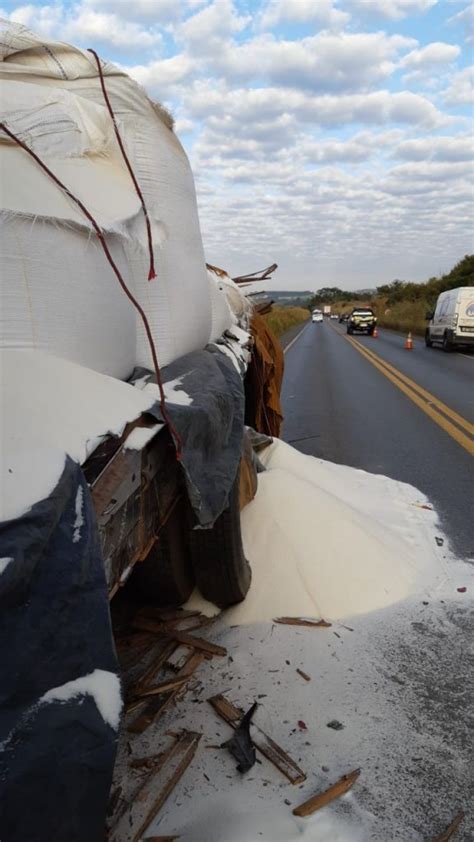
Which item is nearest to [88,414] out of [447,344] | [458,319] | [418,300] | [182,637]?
[182,637]

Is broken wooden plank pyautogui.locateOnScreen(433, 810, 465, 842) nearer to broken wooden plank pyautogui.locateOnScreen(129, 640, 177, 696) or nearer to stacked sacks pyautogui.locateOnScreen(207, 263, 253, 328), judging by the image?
broken wooden plank pyautogui.locateOnScreen(129, 640, 177, 696)

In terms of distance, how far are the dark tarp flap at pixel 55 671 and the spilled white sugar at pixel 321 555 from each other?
67.6 inches

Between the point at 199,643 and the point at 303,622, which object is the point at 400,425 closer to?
the point at 303,622

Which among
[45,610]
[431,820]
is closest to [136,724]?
[431,820]

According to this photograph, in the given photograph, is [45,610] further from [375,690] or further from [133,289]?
[375,690]

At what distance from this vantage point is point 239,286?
5387mm

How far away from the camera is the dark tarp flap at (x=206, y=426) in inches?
77.0

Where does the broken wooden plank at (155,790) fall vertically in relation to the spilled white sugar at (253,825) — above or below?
below

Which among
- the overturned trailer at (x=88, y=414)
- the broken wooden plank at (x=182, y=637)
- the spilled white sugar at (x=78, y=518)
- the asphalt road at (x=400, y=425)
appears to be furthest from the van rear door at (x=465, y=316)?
the spilled white sugar at (x=78, y=518)

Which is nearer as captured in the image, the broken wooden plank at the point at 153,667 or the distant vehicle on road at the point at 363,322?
the broken wooden plank at the point at 153,667

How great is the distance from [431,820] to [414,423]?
22.1ft

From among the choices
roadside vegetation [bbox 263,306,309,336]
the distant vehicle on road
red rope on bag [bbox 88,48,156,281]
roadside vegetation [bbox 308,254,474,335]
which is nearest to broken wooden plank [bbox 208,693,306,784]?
red rope on bag [bbox 88,48,156,281]

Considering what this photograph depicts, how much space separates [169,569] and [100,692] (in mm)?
1400

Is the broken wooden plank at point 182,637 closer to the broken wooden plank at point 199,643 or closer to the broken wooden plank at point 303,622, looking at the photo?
the broken wooden plank at point 199,643
